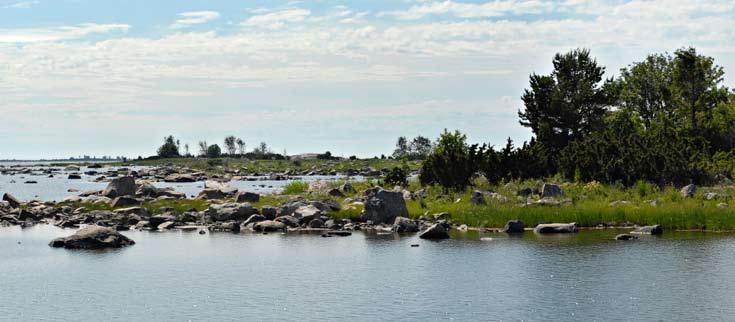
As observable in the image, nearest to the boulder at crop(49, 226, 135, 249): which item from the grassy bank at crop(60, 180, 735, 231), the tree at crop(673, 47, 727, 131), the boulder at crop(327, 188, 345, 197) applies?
the grassy bank at crop(60, 180, 735, 231)

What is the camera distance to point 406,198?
6144 cm

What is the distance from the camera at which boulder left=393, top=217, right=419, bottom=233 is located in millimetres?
50875

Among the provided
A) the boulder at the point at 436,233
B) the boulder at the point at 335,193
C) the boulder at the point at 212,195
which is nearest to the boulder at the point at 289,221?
the boulder at the point at 436,233

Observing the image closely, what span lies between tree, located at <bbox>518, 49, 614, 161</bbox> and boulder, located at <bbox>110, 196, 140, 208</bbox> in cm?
4008

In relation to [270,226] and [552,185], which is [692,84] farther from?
[270,226]

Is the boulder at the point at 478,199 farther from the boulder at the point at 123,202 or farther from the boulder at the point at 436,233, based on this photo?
the boulder at the point at 123,202

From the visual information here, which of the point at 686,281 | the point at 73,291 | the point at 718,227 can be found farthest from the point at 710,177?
the point at 73,291

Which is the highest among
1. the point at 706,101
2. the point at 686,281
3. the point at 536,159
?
the point at 706,101

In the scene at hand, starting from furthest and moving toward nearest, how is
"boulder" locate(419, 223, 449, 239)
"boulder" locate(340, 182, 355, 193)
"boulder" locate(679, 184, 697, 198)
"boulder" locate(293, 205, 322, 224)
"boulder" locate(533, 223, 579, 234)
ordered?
"boulder" locate(340, 182, 355, 193) → "boulder" locate(679, 184, 697, 198) → "boulder" locate(293, 205, 322, 224) → "boulder" locate(533, 223, 579, 234) → "boulder" locate(419, 223, 449, 239)

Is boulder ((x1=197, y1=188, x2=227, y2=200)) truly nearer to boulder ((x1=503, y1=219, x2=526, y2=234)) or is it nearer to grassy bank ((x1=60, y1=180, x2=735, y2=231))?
grassy bank ((x1=60, y1=180, x2=735, y2=231))

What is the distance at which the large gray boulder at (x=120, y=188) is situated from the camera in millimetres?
68812

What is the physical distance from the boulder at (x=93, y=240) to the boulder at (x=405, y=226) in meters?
15.6

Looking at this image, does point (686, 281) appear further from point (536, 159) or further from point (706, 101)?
point (706, 101)

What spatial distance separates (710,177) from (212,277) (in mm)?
44776
